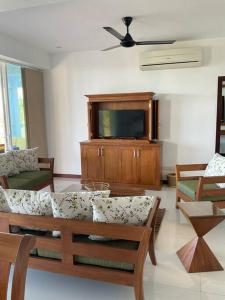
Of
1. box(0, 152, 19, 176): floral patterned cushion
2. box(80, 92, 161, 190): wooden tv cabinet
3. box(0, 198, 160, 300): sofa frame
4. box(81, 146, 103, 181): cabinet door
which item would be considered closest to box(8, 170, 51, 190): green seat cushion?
box(0, 152, 19, 176): floral patterned cushion

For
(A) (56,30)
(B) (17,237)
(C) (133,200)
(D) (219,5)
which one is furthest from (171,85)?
(B) (17,237)

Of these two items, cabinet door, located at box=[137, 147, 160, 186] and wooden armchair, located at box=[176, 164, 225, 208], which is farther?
cabinet door, located at box=[137, 147, 160, 186]

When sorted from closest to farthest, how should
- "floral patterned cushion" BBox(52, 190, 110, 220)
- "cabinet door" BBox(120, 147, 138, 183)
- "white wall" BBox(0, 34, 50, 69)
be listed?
1. "floral patterned cushion" BBox(52, 190, 110, 220)
2. "white wall" BBox(0, 34, 50, 69)
3. "cabinet door" BBox(120, 147, 138, 183)

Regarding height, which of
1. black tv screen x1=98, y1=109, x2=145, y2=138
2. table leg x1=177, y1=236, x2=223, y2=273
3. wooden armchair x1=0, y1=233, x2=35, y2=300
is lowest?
table leg x1=177, y1=236, x2=223, y2=273

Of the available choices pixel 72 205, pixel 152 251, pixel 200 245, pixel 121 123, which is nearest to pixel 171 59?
pixel 121 123

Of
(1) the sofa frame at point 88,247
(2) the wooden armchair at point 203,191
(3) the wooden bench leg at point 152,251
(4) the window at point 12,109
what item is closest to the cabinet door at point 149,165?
(2) the wooden armchair at point 203,191

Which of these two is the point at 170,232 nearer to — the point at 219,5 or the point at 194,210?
the point at 194,210

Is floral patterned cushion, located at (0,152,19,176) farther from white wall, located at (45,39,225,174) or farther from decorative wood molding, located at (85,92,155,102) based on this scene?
decorative wood molding, located at (85,92,155,102)

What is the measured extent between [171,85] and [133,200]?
341 centimetres

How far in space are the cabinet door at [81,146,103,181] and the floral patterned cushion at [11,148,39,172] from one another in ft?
3.17

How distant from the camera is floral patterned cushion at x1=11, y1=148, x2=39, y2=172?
13.7ft

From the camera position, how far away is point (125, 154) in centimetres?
466

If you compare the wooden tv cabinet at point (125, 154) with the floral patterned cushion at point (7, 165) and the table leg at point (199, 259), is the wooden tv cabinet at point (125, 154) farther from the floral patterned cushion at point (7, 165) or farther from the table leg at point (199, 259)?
the table leg at point (199, 259)

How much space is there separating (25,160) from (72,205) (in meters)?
2.69
